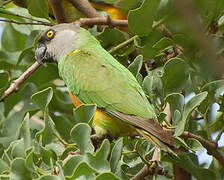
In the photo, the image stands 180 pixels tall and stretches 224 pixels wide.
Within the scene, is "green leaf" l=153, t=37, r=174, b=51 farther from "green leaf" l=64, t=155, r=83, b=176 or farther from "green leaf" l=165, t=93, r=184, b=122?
"green leaf" l=64, t=155, r=83, b=176

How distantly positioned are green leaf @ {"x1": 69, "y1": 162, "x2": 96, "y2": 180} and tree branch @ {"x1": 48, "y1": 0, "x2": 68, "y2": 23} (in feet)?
5.10

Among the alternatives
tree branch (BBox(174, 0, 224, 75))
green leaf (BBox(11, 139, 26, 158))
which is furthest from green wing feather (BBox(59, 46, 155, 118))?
tree branch (BBox(174, 0, 224, 75))

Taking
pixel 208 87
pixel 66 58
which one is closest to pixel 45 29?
pixel 66 58

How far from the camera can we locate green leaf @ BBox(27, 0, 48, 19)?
2525 millimetres

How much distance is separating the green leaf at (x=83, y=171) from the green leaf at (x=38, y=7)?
145 centimetres

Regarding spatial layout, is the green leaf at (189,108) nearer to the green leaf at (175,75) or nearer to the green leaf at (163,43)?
the green leaf at (175,75)

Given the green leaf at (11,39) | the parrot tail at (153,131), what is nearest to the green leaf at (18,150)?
the parrot tail at (153,131)

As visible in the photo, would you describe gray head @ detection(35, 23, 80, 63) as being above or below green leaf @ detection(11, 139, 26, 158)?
below

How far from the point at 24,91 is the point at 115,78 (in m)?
0.63

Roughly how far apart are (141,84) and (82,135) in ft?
2.49

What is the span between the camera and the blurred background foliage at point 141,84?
145 cm

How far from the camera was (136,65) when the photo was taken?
2213mm

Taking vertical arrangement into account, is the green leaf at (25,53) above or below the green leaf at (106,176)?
below

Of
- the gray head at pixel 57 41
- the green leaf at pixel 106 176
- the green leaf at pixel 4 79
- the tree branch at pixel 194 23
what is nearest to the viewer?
the tree branch at pixel 194 23
